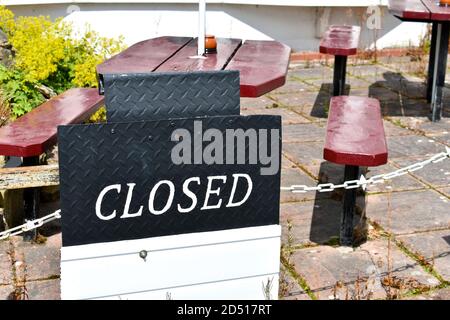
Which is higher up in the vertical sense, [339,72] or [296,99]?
[339,72]

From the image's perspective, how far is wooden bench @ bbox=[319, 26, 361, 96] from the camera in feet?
23.7

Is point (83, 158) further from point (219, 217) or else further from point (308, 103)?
point (308, 103)

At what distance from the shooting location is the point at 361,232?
4594 mm

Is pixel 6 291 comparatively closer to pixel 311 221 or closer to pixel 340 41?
pixel 311 221

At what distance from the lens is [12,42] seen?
6430 millimetres

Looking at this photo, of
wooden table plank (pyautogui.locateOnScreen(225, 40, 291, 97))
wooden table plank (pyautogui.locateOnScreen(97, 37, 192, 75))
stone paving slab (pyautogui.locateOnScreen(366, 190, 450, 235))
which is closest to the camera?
wooden table plank (pyautogui.locateOnScreen(225, 40, 291, 97))

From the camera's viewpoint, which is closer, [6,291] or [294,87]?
[6,291]

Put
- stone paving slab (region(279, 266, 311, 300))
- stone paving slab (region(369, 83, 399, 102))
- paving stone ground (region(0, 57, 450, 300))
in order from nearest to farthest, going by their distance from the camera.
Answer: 1. stone paving slab (region(279, 266, 311, 300))
2. paving stone ground (region(0, 57, 450, 300))
3. stone paving slab (region(369, 83, 399, 102))

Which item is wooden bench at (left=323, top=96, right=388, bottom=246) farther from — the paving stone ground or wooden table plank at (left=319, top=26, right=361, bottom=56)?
wooden table plank at (left=319, top=26, right=361, bottom=56)

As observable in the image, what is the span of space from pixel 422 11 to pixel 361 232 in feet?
9.34

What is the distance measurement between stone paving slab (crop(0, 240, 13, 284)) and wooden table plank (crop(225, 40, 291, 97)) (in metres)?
1.69

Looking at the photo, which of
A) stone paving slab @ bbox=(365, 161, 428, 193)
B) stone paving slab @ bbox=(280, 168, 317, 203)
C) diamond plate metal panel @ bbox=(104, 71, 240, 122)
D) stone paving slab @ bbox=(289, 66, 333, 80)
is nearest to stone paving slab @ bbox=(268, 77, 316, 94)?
stone paving slab @ bbox=(289, 66, 333, 80)

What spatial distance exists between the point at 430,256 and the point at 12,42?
13.6 feet

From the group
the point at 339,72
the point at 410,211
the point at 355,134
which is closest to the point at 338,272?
A: the point at 355,134
